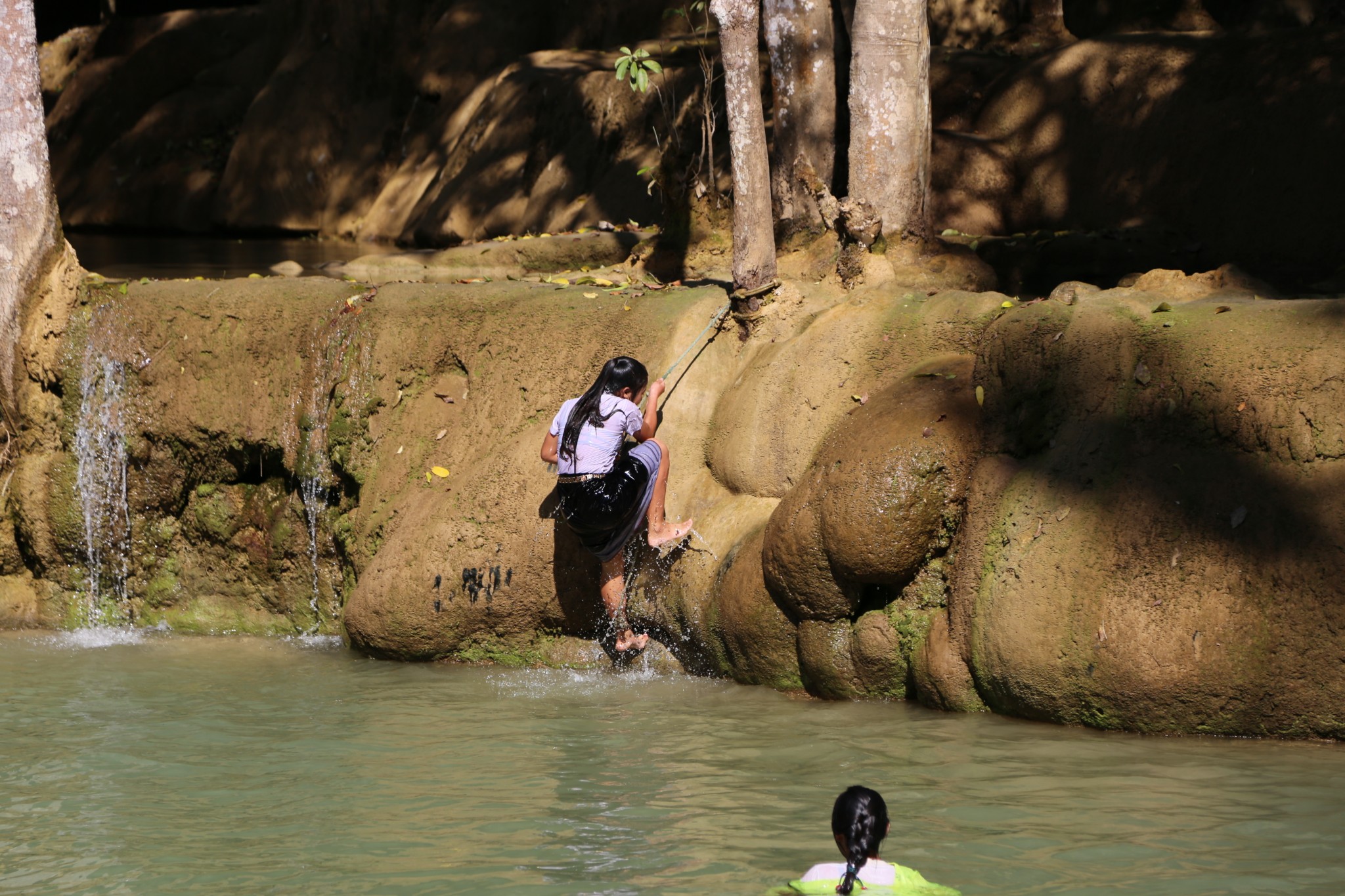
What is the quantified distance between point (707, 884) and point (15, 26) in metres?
7.80

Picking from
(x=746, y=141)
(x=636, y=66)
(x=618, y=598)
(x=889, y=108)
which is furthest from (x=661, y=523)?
(x=889, y=108)

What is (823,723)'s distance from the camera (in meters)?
6.84

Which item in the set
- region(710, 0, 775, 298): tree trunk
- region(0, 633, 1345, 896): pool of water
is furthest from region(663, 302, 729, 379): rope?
region(0, 633, 1345, 896): pool of water

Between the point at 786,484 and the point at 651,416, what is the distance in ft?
2.78

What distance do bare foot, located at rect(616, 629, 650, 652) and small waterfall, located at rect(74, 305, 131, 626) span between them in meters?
3.64

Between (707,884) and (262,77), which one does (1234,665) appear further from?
(262,77)

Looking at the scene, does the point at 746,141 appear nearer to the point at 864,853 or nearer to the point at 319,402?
the point at 319,402

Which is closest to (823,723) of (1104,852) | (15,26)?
(1104,852)

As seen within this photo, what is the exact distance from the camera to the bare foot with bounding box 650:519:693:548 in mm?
7887

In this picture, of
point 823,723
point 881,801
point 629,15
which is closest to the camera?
point 881,801

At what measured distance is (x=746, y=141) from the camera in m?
8.79

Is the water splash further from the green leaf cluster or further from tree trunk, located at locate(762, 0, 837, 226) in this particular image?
tree trunk, located at locate(762, 0, 837, 226)

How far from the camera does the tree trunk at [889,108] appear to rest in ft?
31.6

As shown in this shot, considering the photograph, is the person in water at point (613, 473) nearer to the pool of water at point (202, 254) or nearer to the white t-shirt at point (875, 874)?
A: the white t-shirt at point (875, 874)
